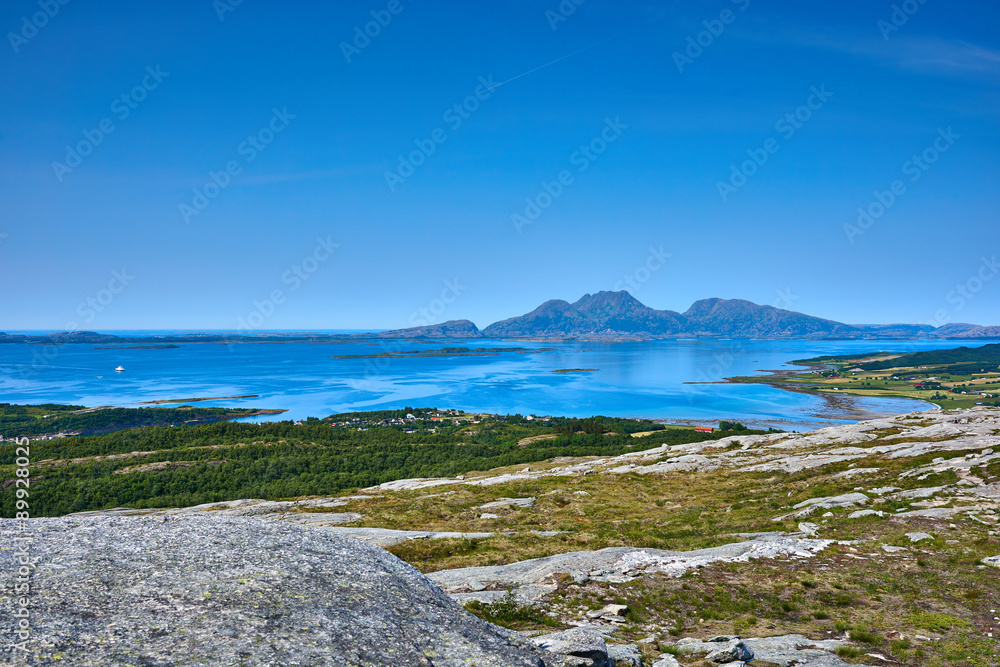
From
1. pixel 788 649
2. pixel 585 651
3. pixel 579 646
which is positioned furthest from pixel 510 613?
pixel 788 649

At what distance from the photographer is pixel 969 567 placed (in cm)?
1852

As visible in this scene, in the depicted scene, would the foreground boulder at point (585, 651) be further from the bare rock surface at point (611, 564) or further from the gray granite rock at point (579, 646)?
the bare rock surface at point (611, 564)

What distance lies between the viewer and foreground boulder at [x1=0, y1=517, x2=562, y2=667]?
7250 mm

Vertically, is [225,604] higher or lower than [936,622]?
higher

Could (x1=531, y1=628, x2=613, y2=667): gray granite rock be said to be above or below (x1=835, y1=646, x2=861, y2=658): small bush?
above

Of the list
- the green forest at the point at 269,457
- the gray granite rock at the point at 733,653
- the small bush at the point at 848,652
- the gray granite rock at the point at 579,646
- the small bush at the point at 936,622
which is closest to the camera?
the gray granite rock at the point at 579,646

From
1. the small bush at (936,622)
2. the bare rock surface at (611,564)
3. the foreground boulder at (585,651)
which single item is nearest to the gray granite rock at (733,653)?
the foreground boulder at (585,651)

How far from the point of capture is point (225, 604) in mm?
8562

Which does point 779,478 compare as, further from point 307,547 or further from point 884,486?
point 307,547

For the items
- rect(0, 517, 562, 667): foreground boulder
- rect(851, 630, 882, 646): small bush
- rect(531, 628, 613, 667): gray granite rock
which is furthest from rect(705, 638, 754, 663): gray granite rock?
rect(0, 517, 562, 667): foreground boulder

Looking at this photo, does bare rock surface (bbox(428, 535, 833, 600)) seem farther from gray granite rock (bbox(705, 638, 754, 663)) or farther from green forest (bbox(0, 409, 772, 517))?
green forest (bbox(0, 409, 772, 517))

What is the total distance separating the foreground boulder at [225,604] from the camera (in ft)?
23.8

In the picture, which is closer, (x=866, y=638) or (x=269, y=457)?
(x=866, y=638)

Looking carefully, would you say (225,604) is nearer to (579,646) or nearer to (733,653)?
(579,646)
